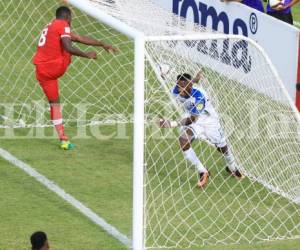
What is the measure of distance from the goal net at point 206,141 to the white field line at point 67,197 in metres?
0.35

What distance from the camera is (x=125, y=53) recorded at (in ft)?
58.6

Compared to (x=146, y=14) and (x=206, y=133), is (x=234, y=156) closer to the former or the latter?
(x=206, y=133)

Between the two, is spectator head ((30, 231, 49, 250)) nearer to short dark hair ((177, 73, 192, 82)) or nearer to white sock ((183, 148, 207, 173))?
short dark hair ((177, 73, 192, 82))

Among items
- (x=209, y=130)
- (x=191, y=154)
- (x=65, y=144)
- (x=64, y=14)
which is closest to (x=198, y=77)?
(x=209, y=130)

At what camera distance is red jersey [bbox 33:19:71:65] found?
14.4 m

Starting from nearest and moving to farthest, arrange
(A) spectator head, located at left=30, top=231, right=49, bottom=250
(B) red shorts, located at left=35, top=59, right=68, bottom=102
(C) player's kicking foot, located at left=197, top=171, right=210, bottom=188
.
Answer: (A) spectator head, located at left=30, top=231, right=49, bottom=250
(C) player's kicking foot, located at left=197, top=171, right=210, bottom=188
(B) red shorts, located at left=35, top=59, right=68, bottom=102

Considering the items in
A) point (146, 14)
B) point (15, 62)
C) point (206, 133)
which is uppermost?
point (146, 14)

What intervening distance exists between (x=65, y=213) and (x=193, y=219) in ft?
4.72

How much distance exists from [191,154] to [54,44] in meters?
2.44

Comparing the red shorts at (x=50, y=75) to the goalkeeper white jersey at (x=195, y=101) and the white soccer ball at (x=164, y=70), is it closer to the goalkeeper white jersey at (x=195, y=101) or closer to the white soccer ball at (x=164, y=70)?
the white soccer ball at (x=164, y=70)

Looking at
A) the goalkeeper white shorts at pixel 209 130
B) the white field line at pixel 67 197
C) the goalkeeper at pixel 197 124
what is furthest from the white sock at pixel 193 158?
the white field line at pixel 67 197

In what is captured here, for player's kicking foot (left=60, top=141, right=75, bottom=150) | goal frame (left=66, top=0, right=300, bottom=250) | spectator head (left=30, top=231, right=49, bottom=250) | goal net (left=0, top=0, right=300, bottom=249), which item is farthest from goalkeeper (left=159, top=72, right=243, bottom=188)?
spectator head (left=30, top=231, right=49, bottom=250)

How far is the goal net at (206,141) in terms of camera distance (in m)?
12.0

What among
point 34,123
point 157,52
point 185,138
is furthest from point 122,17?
point 34,123
